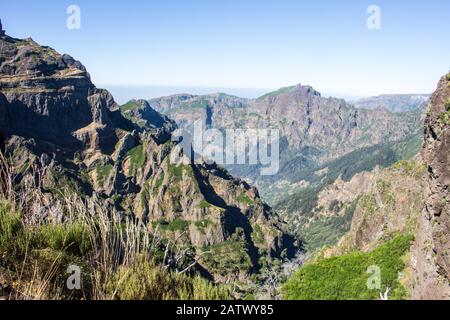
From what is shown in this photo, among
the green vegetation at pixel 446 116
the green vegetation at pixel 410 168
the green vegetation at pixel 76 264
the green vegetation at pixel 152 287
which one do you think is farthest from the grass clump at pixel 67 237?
the green vegetation at pixel 410 168

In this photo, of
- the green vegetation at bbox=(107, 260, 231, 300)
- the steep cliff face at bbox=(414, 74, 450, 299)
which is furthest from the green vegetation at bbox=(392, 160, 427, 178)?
the green vegetation at bbox=(107, 260, 231, 300)

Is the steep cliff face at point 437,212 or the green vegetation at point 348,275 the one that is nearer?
the steep cliff face at point 437,212

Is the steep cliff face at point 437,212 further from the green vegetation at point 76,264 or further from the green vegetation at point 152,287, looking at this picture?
the green vegetation at point 76,264

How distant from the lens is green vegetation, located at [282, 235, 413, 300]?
3646 cm

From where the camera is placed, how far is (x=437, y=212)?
3234 centimetres

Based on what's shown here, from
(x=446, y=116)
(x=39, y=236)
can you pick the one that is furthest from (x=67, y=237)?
(x=446, y=116)

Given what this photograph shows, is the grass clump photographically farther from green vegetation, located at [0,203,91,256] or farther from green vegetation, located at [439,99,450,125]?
green vegetation, located at [439,99,450,125]

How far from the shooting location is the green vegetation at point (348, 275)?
36.5 m

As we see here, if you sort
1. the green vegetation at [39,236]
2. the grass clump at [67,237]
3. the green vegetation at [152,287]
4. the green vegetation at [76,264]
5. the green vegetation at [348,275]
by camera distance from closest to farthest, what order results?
1. the green vegetation at [152,287]
2. the green vegetation at [76,264]
3. the green vegetation at [39,236]
4. the grass clump at [67,237]
5. the green vegetation at [348,275]

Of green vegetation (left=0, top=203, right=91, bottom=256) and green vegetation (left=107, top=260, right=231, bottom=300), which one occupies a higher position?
green vegetation (left=0, top=203, right=91, bottom=256)

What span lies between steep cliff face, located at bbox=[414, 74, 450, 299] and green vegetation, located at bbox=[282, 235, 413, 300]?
2.96m

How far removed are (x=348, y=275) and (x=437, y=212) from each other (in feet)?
35.7

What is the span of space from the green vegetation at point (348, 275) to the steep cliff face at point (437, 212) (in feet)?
9.70
